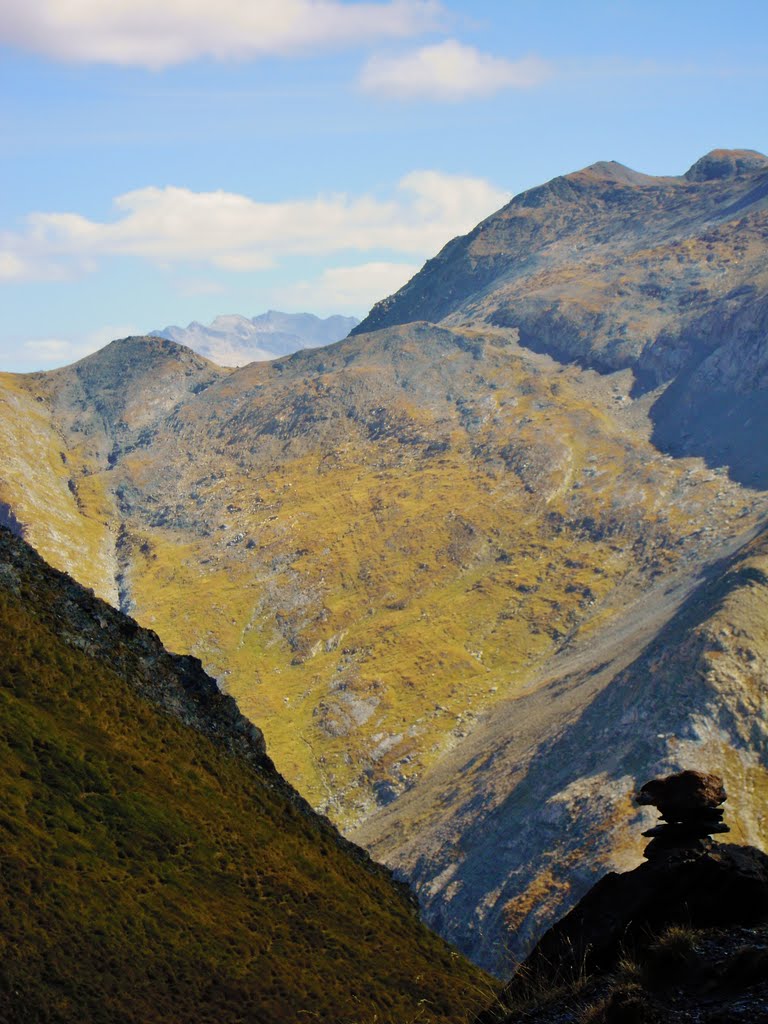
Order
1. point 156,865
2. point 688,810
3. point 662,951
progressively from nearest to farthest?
point 662,951, point 688,810, point 156,865

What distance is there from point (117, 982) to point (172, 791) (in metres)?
18.3

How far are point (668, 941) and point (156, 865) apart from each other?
124 ft

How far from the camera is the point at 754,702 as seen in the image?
6501 inches

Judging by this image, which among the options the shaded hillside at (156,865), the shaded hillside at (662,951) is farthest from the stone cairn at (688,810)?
the shaded hillside at (156,865)

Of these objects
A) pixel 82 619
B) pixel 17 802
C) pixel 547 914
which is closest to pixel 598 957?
pixel 17 802

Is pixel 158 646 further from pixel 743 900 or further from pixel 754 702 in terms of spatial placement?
pixel 754 702

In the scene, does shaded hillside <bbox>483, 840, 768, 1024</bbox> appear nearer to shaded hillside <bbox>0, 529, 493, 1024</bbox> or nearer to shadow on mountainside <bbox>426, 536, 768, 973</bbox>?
shaded hillside <bbox>0, 529, 493, 1024</bbox>

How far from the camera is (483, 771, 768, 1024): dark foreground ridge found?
20953mm

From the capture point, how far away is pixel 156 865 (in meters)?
54.6

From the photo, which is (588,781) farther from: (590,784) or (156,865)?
(156,865)

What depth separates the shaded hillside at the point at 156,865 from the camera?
1727 inches

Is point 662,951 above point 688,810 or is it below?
below

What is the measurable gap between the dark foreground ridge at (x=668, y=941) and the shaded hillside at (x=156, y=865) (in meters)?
13.8

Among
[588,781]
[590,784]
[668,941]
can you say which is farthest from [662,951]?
[588,781]
